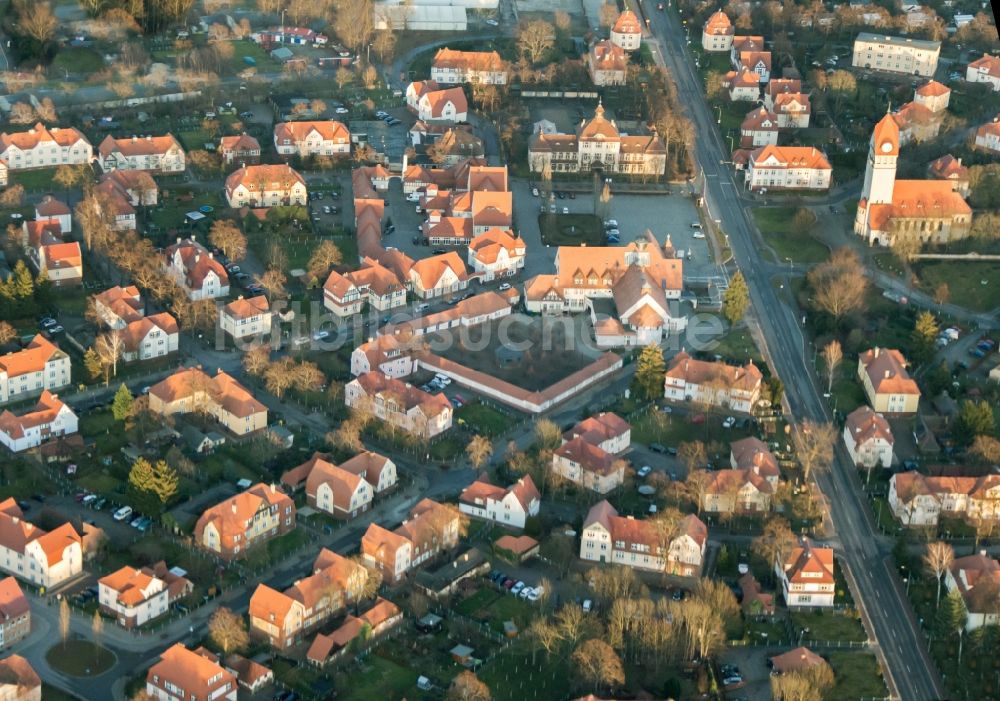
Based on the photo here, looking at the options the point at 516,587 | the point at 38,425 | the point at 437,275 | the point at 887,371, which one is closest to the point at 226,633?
the point at 516,587

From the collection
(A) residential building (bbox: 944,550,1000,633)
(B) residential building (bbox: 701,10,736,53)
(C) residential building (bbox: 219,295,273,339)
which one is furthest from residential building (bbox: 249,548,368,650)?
(B) residential building (bbox: 701,10,736,53)

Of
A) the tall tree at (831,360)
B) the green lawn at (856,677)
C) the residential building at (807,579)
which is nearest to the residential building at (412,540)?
the residential building at (807,579)

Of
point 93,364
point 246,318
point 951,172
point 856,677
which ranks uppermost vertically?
point 951,172

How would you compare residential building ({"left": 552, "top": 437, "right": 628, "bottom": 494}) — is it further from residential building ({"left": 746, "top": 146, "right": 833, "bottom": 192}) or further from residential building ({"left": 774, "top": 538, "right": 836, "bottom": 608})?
residential building ({"left": 746, "top": 146, "right": 833, "bottom": 192})

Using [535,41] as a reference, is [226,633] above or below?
below

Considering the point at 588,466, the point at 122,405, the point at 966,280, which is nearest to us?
the point at 588,466

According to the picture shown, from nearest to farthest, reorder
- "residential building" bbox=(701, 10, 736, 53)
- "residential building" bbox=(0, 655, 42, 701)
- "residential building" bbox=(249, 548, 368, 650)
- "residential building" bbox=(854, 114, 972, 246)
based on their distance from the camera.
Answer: "residential building" bbox=(0, 655, 42, 701)
"residential building" bbox=(249, 548, 368, 650)
"residential building" bbox=(854, 114, 972, 246)
"residential building" bbox=(701, 10, 736, 53)

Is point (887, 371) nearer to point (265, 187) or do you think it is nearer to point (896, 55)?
point (265, 187)

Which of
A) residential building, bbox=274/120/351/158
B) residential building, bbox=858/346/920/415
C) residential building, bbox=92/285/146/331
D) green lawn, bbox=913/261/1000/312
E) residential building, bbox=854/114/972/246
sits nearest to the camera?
residential building, bbox=858/346/920/415
